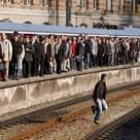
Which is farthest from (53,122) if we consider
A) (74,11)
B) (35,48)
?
(74,11)

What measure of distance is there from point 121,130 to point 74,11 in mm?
38240

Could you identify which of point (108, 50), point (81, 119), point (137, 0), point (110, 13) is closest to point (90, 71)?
point (108, 50)

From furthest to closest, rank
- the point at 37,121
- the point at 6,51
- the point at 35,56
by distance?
the point at 35,56
the point at 6,51
the point at 37,121

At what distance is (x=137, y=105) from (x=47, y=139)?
30.1 feet

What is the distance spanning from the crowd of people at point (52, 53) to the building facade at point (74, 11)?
14627 mm

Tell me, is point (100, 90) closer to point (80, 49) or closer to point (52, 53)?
point (52, 53)

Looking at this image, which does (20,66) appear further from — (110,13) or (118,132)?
(110,13)

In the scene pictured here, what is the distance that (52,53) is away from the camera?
1063 inches

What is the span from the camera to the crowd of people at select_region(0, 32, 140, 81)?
23.9 metres

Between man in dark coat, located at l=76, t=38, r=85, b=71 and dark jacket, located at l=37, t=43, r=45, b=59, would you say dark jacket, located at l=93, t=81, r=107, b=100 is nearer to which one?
dark jacket, located at l=37, t=43, r=45, b=59

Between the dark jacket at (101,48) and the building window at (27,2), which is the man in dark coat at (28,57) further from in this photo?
the building window at (27,2)

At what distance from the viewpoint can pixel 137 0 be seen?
231 feet

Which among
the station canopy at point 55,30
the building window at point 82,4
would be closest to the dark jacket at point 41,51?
the station canopy at point 55,30


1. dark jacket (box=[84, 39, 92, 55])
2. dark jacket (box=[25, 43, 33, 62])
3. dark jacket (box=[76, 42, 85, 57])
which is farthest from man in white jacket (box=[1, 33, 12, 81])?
dark jacket (box=[84, 39, 92, 55])
